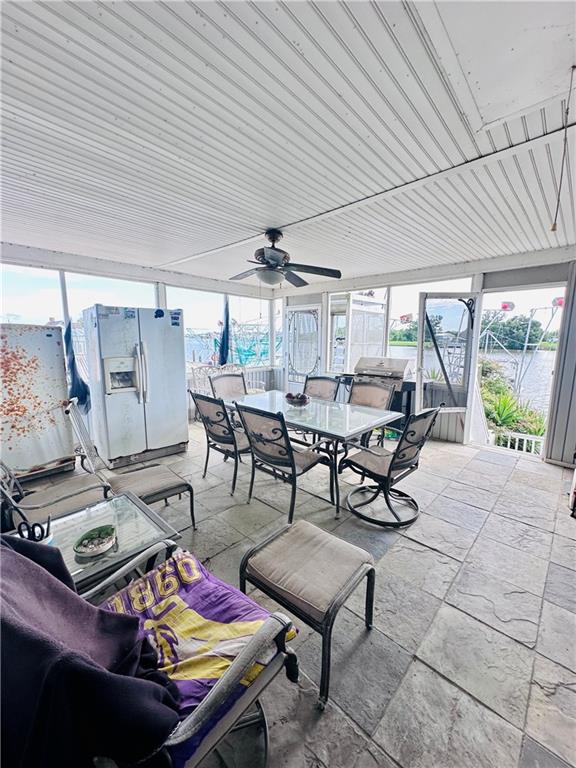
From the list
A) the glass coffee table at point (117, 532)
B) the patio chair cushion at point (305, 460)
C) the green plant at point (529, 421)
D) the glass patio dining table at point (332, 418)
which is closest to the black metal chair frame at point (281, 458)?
the patio chair cushion at point (305, 460)

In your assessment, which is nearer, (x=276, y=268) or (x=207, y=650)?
(x=207, y=650)

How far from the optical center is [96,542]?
151 centimetres

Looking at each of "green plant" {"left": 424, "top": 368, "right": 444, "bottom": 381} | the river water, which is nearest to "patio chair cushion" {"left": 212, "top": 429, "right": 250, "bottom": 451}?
"green plant" {"left": 424, "top": 368, "right": 444, "bottom": 381}

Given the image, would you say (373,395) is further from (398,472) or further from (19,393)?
(19,393)

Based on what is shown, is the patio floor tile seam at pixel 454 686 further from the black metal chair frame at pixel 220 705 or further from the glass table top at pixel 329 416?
the glass table top at pixel 329 416

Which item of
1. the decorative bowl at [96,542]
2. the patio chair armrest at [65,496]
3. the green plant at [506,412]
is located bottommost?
the green plant at [506,412]

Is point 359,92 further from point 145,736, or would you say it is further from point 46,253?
point 46,253

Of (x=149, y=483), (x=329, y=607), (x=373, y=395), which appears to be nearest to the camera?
(x=329, y=607)

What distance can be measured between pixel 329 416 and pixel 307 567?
69.1 inches

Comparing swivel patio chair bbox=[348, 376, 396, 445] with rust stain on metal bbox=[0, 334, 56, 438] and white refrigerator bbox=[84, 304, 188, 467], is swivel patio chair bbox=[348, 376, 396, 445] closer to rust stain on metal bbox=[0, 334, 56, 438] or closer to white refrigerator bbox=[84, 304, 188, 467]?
white refrigerator bbox=[84, 304, 188, 467]

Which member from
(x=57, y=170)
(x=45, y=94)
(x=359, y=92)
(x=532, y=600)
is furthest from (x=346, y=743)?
(x=57, y=170)

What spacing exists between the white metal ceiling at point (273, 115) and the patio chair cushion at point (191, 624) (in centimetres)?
215

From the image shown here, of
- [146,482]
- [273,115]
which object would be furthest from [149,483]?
[273,115]

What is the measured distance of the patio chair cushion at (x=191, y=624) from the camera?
0.97 metres
